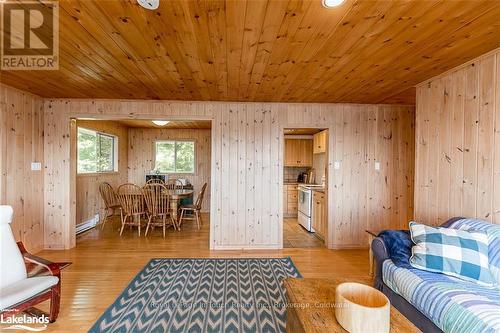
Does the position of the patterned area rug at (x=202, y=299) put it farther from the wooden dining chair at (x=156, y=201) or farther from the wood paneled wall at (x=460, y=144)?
the wood paneled wall at (x=460, y=144)

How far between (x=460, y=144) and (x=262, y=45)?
2.27 meters

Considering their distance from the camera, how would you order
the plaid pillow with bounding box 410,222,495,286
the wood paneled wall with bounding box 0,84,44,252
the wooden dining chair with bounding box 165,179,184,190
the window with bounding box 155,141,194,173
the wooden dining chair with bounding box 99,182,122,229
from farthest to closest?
1. the window with bounding box 155,141,194,173
2. the wooden dining chair with bounding box 165,179,184,190
3. the wooden dining chair with bounding box 99,182,122,229
4. the wood paneled wall with bounding box 0,84,44,252
5. the plaid pillow with bounding box 410,222,495,286

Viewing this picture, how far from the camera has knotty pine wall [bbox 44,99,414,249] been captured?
402 cm

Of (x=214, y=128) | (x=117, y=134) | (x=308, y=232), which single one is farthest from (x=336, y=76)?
(x=117, y=134)

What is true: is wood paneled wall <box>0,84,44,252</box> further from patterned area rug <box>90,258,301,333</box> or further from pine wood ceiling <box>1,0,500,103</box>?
patterned area rug <box>90,258,301,333</box>

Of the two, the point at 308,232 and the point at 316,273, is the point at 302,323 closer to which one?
the point at 316,273

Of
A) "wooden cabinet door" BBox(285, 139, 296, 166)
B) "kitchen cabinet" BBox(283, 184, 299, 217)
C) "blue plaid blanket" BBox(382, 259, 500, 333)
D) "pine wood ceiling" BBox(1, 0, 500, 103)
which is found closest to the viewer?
"blue plaid blanket" BBox(382, 259, 500, 333)

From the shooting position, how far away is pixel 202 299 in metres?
2.51

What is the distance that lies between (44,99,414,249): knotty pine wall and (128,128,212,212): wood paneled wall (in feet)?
10.5

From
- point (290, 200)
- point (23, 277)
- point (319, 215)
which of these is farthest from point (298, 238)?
point (23, 277)

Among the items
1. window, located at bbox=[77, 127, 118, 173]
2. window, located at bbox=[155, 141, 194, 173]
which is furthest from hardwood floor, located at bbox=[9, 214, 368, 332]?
window, located at bbox=[155, 141, 194, 173]

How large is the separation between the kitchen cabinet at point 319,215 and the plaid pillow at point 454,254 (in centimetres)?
222

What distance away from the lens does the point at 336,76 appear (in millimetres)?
2949

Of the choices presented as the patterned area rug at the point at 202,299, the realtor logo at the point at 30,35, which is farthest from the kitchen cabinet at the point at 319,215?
the realtor logo at the point at 30,35
